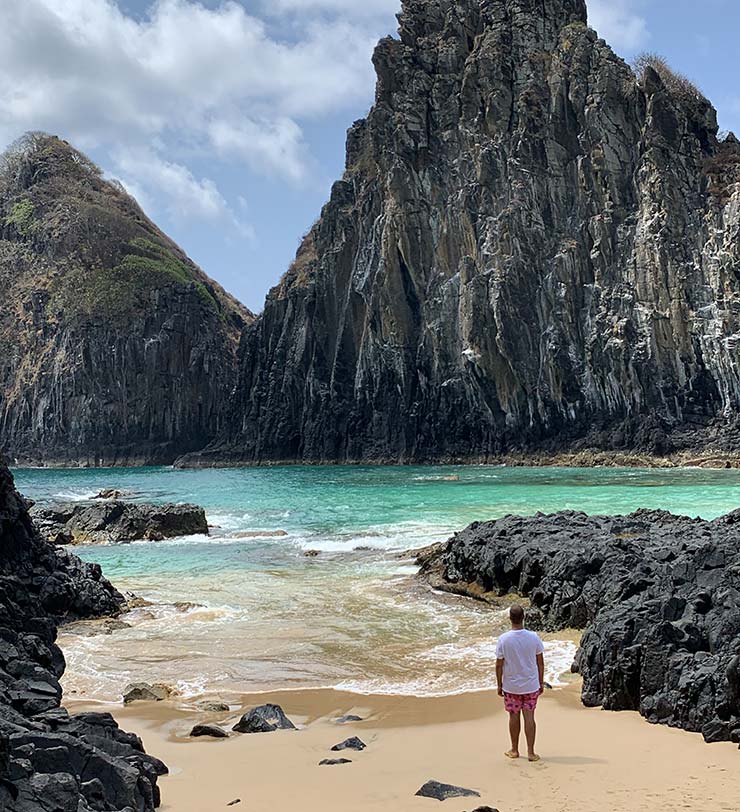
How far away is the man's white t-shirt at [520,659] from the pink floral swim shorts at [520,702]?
0.06 meters

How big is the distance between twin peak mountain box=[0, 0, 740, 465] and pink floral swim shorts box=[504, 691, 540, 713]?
5753cm

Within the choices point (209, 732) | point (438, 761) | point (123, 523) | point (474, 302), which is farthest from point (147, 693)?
point (474, 302)

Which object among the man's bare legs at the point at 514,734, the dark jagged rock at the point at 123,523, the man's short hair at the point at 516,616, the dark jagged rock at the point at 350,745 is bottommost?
the dark jagged rock at the point at 123,523

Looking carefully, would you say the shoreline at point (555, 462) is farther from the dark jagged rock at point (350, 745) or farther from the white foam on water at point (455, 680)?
the dark jagged rock at point (350, 745)

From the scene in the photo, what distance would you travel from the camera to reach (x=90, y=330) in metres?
106

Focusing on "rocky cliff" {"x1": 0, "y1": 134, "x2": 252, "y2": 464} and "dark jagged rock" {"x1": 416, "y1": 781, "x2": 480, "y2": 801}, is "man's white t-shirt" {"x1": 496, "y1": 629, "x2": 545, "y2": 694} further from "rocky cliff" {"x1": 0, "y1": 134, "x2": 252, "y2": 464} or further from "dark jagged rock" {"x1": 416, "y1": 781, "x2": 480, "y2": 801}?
"rocky cliff" {"x1": 0, "y1": 134, "x2": 252, "y2": 464}

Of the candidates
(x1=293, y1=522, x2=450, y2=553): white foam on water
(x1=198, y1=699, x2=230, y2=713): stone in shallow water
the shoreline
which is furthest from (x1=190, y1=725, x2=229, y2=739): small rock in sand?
the shoreline

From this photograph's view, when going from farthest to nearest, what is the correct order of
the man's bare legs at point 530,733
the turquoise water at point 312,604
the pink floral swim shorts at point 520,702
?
the turquoise water at point 312,604, the pink floral swim shorts at point 520,702, the man's bare legs at point 530,733

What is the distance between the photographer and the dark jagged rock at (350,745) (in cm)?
712

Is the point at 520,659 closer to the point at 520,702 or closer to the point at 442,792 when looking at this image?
the point at 520,702

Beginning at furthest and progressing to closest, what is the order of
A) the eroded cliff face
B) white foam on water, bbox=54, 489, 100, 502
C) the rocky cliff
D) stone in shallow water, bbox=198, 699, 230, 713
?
the rocky cliff
the eroded cliff face
white foam on water, bbox=54, 489, 100, 502
stone in shallow water, bbox=198, 699, 230, 713

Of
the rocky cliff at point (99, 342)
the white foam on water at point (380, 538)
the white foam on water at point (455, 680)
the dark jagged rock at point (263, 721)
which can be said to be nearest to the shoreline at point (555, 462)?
the rocky cliff at point (99, 342)

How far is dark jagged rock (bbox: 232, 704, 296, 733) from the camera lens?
780 cm

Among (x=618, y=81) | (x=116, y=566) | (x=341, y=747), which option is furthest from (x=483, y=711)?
(x=618, y=81)
